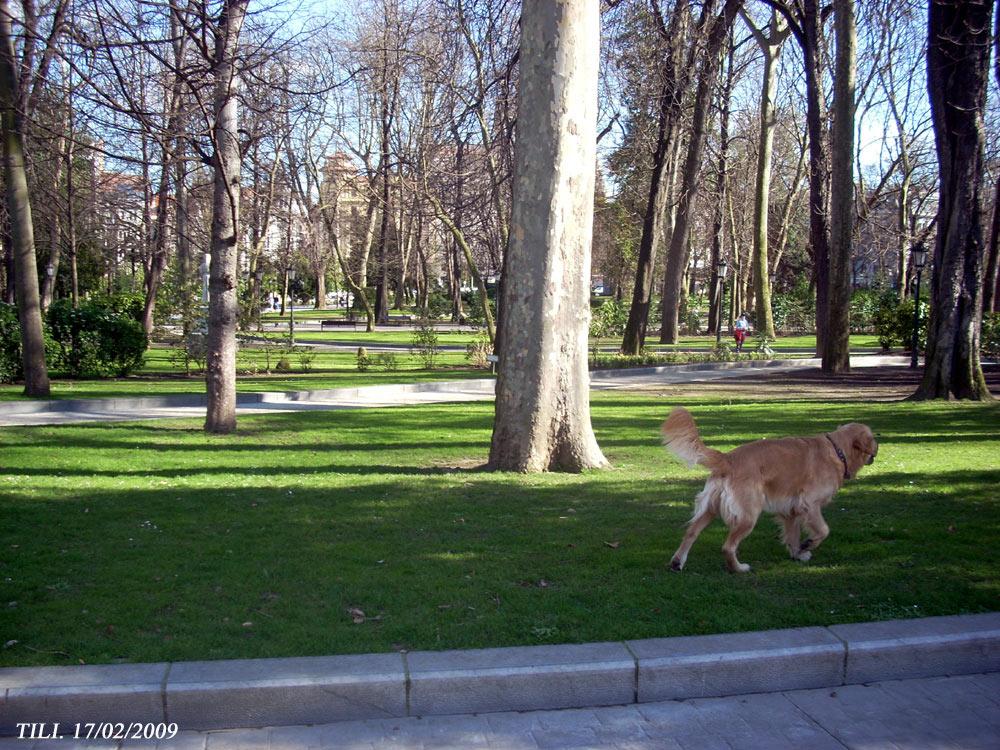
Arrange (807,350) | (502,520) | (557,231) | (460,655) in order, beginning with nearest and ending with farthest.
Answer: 1. (460,655)
2. (502,520)
3. (557,231)
4. (807,350)

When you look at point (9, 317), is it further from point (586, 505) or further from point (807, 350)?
point (807, 350)

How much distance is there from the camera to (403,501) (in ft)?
27.3

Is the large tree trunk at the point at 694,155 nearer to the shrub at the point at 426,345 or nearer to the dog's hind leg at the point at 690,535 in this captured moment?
the shrub at the point at 426,345

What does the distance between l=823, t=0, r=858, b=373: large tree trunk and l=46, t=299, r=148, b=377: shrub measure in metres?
18.4

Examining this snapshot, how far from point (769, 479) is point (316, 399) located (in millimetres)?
14373

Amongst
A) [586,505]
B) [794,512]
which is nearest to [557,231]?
[586,505]

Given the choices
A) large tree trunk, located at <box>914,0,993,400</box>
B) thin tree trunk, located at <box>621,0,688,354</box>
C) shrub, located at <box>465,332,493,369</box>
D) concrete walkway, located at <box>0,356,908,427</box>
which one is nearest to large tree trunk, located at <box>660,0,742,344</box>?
thin tree trunk, located at <box>621,0,688,354</box>

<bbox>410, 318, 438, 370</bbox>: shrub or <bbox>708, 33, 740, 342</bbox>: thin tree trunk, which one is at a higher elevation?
<bbox>708, 33, 740, 342</bbox>: thin tree trunk

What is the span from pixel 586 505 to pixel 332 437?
573 centimetres

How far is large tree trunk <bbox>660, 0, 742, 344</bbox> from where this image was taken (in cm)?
2666

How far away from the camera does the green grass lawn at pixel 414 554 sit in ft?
16.7

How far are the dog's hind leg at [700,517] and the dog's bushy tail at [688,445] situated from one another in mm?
144

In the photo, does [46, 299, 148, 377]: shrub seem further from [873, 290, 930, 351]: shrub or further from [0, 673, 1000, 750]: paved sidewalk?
[873, 290, 930, 351]: shrub

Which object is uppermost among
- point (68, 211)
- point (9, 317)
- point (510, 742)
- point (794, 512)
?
point (68, 211)
